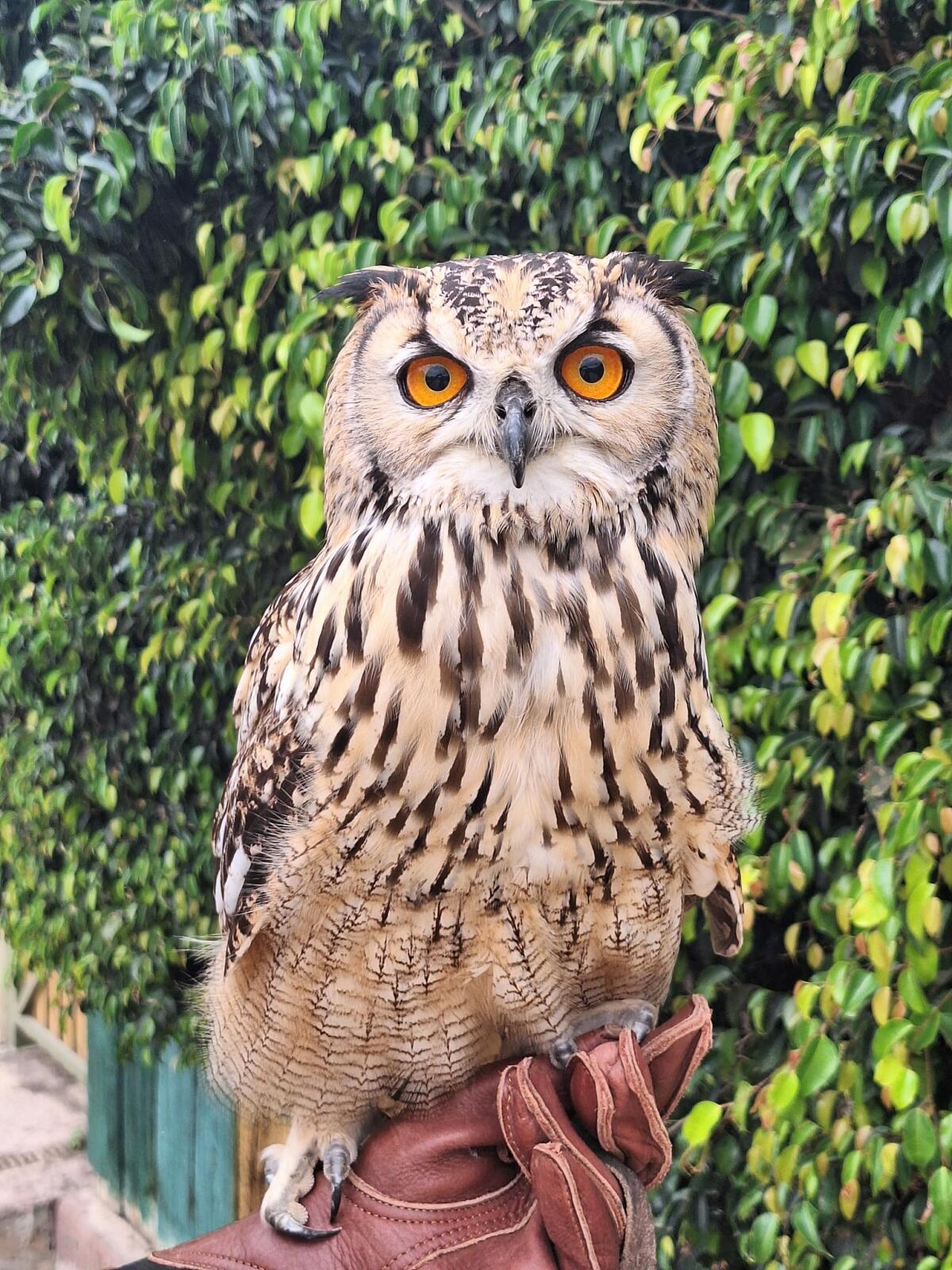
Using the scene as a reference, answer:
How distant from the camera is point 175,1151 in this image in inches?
124

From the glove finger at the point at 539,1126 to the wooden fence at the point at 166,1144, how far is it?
1.58m

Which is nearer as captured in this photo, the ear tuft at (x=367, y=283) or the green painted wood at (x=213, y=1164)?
the ear tuft at (x=367, y=283)

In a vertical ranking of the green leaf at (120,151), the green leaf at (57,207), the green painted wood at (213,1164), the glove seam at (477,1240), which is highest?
the green leaf at (120,151)

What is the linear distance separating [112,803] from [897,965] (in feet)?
7.10

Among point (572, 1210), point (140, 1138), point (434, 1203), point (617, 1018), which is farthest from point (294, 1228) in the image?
point (140, 1138)

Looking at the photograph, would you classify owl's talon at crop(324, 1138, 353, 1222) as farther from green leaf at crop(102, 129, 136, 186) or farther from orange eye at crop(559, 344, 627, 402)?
green leaf at crop(102, 129, 136, 186)

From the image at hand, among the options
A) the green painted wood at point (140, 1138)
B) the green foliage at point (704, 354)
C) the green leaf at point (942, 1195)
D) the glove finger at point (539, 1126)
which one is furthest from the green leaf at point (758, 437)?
the green painted wood at point (140, 1138)

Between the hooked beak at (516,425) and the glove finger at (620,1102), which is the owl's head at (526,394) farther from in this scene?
the glove finger at (620,1102)

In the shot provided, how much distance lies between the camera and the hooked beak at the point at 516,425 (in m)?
1.00

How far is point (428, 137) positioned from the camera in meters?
2.20

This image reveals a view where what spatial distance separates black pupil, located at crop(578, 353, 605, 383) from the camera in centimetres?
108

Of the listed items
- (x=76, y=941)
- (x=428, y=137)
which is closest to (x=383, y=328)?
(x=428, y=137)

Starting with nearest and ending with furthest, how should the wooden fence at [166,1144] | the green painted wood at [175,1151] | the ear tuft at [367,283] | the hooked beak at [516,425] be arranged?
the hooked beak at [516,425], the ear tuft at [367,283], the wooden fence at [166,1144], the green painted wood at [175,1151]

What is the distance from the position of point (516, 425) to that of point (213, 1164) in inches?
107
